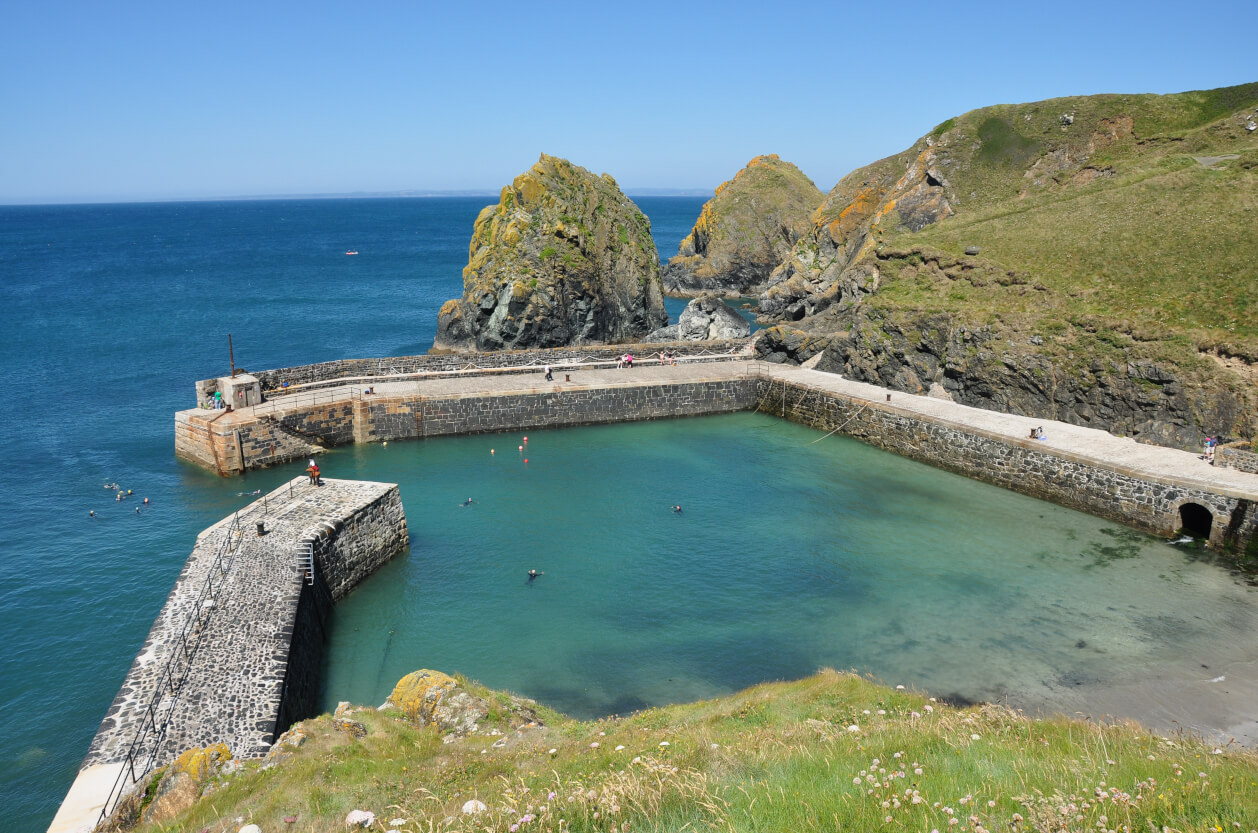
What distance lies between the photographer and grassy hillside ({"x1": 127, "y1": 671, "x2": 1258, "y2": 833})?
7.05m

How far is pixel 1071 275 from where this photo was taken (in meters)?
33.3

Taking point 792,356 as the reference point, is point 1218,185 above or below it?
above

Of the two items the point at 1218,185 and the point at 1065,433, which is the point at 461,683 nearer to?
the point at 1065,433

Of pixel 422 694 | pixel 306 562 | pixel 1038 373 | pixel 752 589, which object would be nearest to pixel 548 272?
pixel 1038 373

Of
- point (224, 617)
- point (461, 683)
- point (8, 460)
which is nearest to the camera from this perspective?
point (461, 683)

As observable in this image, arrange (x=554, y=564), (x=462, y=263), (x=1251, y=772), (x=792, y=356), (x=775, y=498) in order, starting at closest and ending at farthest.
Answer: (x=1251, y=772) → (x=554, y=564) → (x=775, y=498) → (x=792, y=356) → (x=462, y=263)

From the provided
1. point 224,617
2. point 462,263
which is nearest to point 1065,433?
point 224,617

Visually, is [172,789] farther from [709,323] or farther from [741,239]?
[741,239]

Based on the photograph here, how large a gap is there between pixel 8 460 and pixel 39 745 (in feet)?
70.4

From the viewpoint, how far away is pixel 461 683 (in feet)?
45.1

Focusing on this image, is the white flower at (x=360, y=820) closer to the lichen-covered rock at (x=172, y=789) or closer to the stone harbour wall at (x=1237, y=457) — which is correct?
the lichen-covered rock at (x=172, y=789)

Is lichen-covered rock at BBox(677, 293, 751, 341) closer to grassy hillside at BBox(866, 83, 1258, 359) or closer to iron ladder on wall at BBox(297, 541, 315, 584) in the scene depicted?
grassy hillside at BBox(866, 83, 1258, 359)

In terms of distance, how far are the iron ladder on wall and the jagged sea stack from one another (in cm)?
2813

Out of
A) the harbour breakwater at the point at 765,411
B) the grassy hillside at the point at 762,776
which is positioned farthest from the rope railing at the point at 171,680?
the harbour breakwater at the point at 765,411
